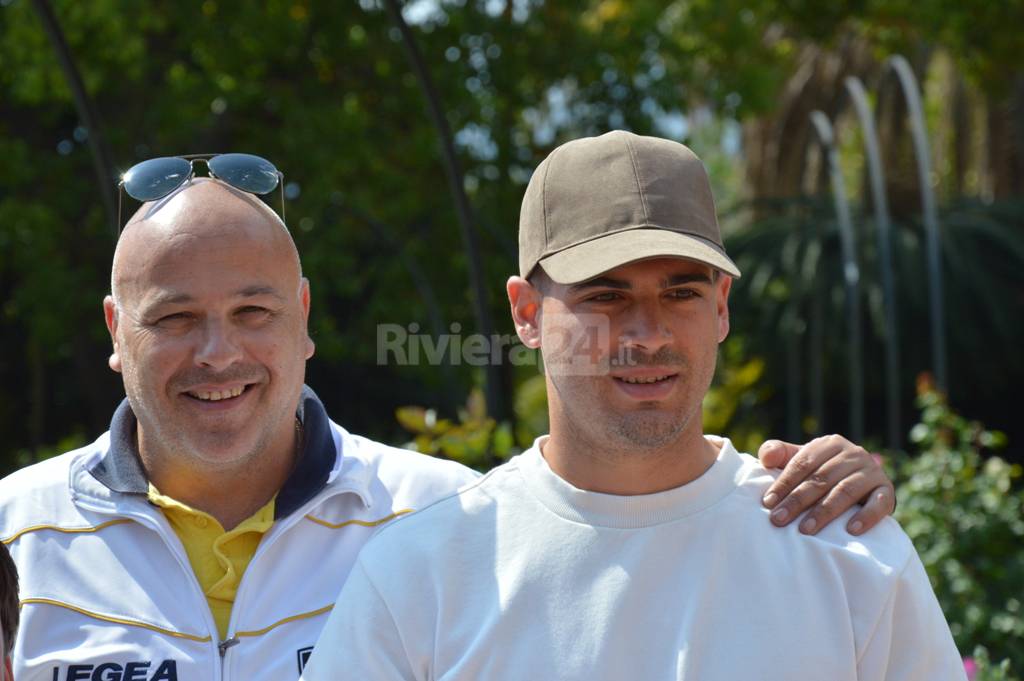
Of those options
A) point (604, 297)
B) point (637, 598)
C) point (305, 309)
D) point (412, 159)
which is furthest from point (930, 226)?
point (637, 598)

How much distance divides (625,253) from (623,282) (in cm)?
6

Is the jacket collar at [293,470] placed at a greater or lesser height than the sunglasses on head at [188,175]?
lesser

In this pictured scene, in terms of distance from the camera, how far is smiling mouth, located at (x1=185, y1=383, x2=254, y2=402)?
8.18 ft

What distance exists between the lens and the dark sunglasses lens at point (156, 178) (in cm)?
270

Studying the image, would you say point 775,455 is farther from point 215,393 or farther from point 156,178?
point 156,178

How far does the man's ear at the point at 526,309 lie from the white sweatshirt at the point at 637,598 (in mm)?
276

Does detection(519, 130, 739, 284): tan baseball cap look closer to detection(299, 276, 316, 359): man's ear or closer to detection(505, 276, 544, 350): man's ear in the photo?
detection(505, 276, 544, 350): man's ear

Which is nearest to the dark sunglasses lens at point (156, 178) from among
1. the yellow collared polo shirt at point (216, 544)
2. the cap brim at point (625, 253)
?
the yellow collared polo shirt at point (216, 544)

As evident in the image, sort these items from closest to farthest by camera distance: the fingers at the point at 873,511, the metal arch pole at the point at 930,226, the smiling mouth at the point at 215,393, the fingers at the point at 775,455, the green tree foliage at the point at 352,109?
the fingers at the point at 873,511 → the fingers at the point at 775,455 → the smiling mouth at the point at 215,393 → the metal arch pole at the point at 930,226 → the green tree foliage at the point at 352,109

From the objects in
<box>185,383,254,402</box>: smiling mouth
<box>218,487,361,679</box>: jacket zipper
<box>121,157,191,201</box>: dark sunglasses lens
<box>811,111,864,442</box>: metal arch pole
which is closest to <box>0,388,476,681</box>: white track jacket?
<box>218,487,361,679</box>: jacket zipper

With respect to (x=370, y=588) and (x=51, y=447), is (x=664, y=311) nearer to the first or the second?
(x=370, y=588)

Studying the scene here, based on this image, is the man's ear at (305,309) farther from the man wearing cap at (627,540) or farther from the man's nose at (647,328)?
the man's nose at (647,328)

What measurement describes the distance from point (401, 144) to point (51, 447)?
4.79m

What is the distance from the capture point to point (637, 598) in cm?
206
